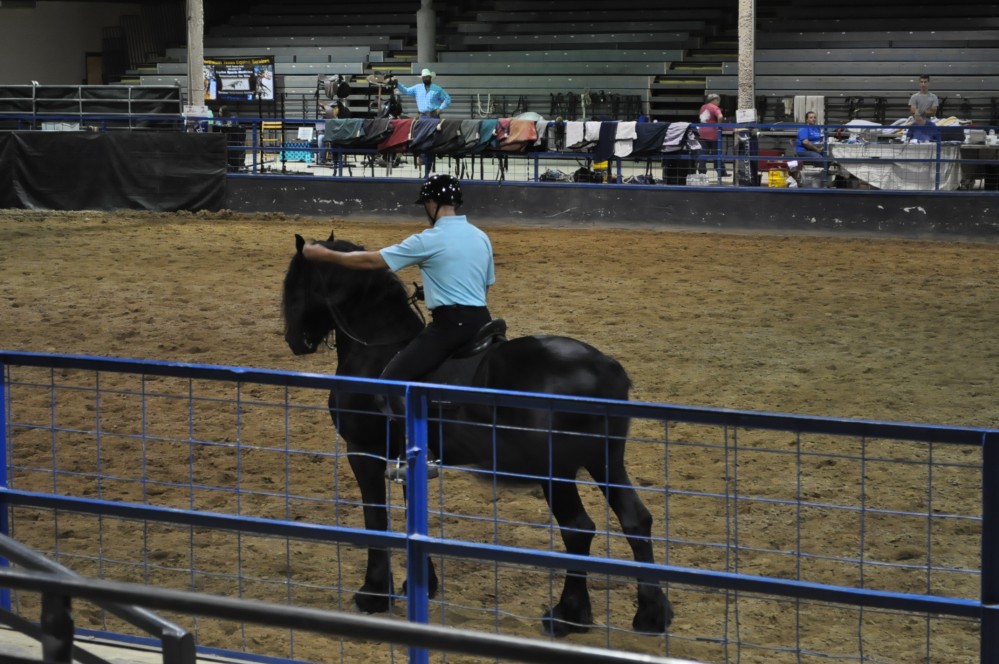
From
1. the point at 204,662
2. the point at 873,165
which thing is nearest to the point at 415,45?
the point at 873,165

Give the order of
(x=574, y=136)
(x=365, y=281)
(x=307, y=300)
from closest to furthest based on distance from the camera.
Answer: (x=365, y=281) → (x=307, y=300) → (x=574, y=136)

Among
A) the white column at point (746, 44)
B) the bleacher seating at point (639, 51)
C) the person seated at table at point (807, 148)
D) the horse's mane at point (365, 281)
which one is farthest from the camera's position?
the bleacher seating at point (639, 51)

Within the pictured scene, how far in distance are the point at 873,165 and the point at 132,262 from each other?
10587mm

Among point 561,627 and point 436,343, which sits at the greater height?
point 436,343

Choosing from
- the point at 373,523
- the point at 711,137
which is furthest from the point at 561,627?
the point at 711,137

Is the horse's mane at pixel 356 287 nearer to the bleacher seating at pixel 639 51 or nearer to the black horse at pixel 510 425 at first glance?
the black horse at pixel 510 425

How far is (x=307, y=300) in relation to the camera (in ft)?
22.0

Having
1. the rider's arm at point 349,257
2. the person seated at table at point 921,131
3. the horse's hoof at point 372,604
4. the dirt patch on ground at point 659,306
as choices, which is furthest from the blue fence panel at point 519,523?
the person seated at table at point 921,131

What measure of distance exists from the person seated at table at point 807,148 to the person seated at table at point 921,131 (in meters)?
1.32

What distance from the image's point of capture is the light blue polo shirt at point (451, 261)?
6203 mm

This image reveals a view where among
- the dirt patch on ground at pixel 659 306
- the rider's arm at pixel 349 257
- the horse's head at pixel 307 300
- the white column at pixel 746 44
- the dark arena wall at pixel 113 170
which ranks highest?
the white column at pixel 746 44

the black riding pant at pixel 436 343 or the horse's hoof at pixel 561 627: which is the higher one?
the black riding pant at pixel 436 343

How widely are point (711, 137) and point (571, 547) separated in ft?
52.4

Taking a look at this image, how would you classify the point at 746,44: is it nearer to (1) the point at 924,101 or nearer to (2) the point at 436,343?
(1) the point at 924,101
